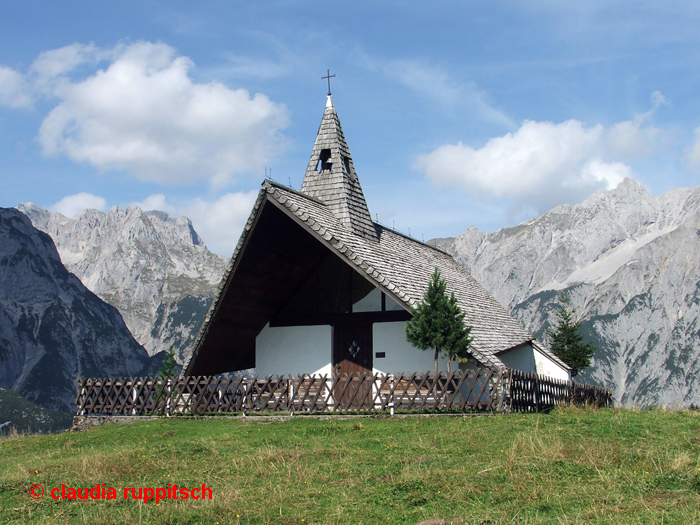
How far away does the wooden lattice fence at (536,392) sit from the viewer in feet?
55.2

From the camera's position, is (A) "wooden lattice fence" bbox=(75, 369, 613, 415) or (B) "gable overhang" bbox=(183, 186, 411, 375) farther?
(B) "gable overhang" bbox=(183, 186, 411, 375)

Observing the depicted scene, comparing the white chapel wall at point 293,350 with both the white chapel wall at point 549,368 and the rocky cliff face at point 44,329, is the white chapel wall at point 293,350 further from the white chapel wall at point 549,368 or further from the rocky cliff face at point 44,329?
the rocky cliff face at point 44,329

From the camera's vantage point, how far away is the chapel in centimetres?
1977

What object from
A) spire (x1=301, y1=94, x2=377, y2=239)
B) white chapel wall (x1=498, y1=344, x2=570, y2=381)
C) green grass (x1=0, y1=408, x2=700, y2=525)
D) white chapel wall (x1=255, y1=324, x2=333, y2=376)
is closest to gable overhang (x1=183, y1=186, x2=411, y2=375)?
white chapel wall (x1=255, y1=324, x2=333, y2=376)

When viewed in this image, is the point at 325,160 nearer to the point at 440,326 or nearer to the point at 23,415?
the point at 440,326

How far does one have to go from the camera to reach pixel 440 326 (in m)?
17.6

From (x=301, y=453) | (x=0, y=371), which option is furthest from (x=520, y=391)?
(x=0, y=371)

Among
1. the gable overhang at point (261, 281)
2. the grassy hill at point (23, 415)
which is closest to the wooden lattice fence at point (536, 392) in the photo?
the gable overhang at point (261, 281)

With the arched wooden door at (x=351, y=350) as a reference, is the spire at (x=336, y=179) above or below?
above

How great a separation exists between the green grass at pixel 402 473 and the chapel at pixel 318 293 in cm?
631

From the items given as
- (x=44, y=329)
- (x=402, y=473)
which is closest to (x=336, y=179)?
(x=402, y=473)

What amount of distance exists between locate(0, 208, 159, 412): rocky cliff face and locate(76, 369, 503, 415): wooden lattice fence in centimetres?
15320

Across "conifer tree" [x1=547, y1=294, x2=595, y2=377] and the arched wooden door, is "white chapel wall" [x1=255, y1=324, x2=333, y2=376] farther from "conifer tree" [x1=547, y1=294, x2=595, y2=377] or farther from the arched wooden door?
"conifer tree" [x1=547, y1=294, x2=595, y2=377]

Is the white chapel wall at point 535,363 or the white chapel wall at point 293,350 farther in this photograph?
the white chapel wall at point 535,363
